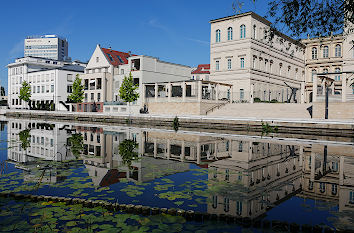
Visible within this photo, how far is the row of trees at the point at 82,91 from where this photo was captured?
4459 centimetres

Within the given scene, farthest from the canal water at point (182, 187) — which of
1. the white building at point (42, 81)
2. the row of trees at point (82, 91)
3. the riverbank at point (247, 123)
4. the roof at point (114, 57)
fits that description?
the white building at point (42, 81)

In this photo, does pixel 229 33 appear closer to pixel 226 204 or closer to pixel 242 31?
pixel 242 31

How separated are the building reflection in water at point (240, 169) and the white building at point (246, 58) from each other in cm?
2542

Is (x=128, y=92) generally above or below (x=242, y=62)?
below

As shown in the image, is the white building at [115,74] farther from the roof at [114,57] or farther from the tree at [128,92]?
the tree at [128,92]

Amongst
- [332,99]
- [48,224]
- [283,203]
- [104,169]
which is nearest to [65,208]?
[48,224]

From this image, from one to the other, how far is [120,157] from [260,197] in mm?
7394

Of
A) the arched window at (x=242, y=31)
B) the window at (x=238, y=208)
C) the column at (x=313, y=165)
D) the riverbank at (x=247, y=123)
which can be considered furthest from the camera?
the arched window at (x=242, y=31)

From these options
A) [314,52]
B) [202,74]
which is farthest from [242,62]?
[202,74]

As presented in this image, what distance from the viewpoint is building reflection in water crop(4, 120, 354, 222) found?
23.3 ft

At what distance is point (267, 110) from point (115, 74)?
3075cm

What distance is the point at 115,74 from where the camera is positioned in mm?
53594

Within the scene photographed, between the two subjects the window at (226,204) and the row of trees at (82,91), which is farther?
the row of trees at (82,91)

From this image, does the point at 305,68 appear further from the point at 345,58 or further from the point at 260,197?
the point at 260,197
